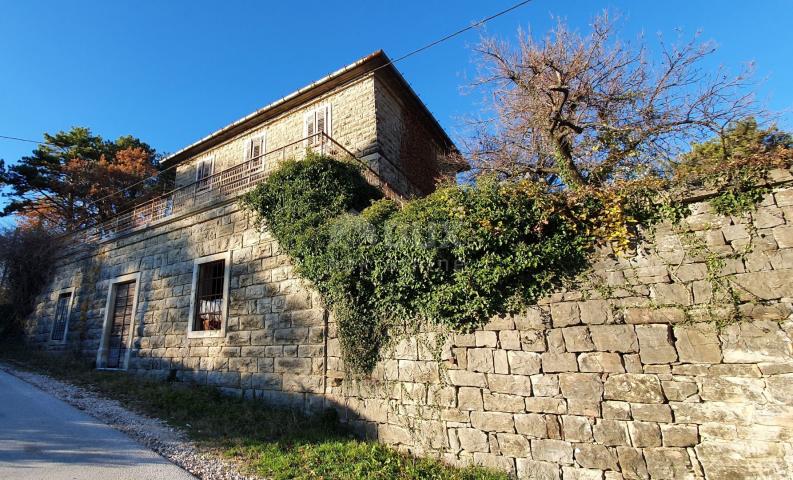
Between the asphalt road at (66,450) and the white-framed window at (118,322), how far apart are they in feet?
12.9

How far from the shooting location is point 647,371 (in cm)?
400

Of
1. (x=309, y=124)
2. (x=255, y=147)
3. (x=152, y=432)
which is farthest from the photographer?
(x=255, y=147)

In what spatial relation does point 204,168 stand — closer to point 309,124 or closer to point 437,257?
point 309,124

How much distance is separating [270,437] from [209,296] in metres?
4.23

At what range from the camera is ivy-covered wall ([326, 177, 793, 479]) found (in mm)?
→ 3619

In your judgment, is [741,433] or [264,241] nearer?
[741,433]

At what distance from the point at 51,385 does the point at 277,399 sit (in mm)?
4951

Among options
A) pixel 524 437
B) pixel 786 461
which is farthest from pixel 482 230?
pixel 786 461

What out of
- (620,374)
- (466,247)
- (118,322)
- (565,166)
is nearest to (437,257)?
(466,247)

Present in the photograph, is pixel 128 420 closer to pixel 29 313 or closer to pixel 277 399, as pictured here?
pixel 277 399

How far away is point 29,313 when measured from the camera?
1362 centimetres

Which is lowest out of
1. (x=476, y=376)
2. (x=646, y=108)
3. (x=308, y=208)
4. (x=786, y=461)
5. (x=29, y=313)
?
(x=786, y=461)

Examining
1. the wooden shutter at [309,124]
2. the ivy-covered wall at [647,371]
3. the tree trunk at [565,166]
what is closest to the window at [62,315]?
the wooden shutter at [309,124]

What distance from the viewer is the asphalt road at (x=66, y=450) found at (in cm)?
390
